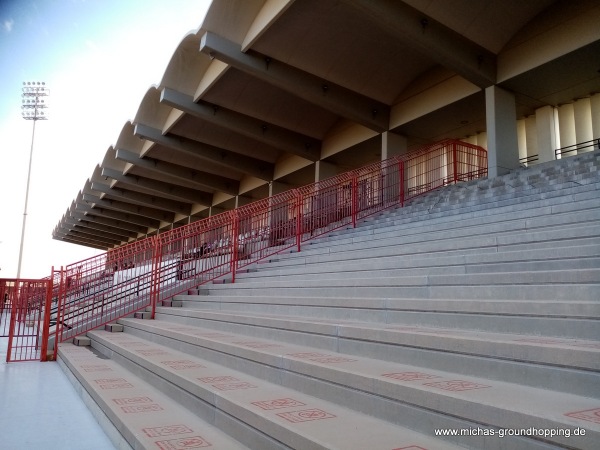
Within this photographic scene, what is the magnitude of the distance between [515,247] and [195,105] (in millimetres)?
16152

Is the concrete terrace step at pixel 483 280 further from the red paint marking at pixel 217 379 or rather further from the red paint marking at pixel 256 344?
the red paint marking at pixel 217 379

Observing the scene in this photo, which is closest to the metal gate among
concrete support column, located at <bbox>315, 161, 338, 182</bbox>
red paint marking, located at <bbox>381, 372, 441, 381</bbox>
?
red paint marking, located at <bbox>381, 372, 441, 381</bbox>

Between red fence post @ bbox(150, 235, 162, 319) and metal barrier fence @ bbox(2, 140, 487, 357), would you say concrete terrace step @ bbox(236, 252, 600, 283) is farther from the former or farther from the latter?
red fence post @ bbox(150, 235, 162, 319)

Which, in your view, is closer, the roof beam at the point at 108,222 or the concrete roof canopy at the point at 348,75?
the concrete roof canopy at the point at 348,75

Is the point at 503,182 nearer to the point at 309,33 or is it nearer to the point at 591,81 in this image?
the point at 591,81

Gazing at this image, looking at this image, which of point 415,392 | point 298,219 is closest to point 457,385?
point 415,392

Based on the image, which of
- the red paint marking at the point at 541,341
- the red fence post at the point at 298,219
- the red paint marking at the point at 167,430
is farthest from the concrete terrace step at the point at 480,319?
the red fence post at the point at 298,219

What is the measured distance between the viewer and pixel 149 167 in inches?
1057

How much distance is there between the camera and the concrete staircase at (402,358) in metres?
2.41

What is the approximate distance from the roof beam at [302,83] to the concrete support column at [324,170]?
4.41 meters

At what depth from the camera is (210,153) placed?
78.3 ft

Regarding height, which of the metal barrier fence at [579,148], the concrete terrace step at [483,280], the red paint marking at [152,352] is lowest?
the red paint marking at [152,352]

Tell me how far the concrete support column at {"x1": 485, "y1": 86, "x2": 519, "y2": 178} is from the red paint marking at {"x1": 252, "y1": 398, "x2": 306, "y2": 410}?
12068 mm

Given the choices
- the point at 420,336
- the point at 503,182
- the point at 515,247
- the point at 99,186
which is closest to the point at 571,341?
the point at 420,336
